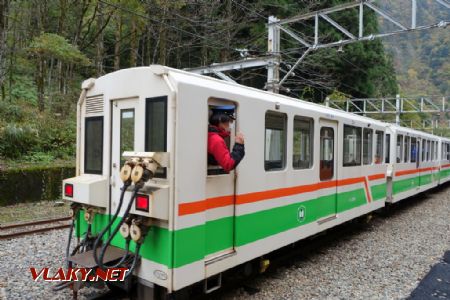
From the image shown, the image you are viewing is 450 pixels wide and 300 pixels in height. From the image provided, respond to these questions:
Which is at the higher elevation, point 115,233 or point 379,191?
point 115,233

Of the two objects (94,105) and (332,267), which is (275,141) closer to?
(94,105)

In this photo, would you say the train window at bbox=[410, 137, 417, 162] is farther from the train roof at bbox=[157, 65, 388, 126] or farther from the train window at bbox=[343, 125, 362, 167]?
the train roof at bbox=[157, 65, 388, 126]

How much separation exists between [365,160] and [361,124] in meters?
0.86

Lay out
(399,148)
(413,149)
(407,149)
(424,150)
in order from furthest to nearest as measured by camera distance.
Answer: (424,150) → (413,149) → (407,149) → (399,148)

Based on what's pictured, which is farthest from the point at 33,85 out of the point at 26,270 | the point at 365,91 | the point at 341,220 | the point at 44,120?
the point at 365,91

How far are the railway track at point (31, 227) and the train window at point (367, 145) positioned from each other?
6.66 m

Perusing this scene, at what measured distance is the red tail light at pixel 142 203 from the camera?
3.47 meters

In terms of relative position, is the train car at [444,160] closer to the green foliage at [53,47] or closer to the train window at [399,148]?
the train window at [399,148]

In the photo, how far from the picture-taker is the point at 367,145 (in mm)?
8445

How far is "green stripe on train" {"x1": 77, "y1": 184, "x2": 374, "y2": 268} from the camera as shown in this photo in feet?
11.8

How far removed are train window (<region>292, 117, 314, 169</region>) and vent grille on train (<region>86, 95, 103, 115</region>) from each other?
274cm

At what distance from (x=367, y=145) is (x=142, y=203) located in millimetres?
6366

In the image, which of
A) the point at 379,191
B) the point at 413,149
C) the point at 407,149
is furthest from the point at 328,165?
the point at 413,149

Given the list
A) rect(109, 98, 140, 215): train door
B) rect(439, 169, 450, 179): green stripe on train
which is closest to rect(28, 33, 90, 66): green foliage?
rect(109, 98, 140, 215): train door
